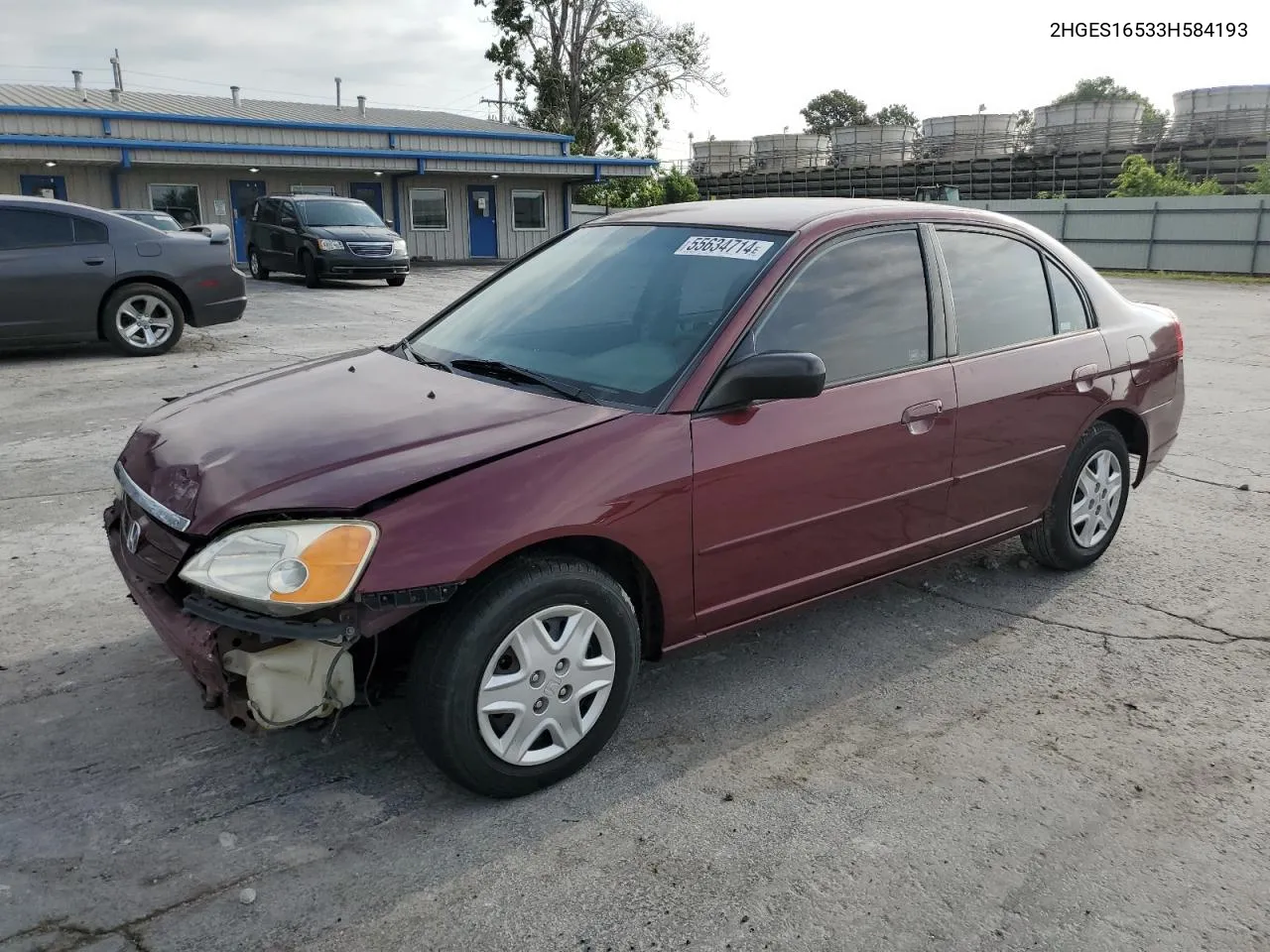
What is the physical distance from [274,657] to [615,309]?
1706 millimetres

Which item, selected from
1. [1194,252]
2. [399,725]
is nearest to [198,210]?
[1194,252]

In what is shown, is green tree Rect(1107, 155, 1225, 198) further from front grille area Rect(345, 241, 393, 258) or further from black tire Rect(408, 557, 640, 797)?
black tire Rect(408, 557, 640, 797)

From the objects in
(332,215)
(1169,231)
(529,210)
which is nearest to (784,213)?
(332,215)

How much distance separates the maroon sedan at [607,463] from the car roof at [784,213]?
0.06ft

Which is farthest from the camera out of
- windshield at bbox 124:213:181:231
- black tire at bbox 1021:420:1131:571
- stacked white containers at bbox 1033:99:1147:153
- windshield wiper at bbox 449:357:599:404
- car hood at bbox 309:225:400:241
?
stacked white containers at bbox 1033:99:1147:153

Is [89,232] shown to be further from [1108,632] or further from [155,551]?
[1108,632]

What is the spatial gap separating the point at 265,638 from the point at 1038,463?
3.16m

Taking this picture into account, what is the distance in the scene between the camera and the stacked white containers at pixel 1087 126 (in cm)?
3994

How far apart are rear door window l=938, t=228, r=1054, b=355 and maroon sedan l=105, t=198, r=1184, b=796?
0.06ft

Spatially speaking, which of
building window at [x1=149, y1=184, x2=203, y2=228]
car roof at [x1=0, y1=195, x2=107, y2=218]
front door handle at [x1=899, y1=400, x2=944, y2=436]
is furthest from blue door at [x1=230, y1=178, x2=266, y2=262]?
front door handle at [x1=899, y1=400, x2=944, y2=436]

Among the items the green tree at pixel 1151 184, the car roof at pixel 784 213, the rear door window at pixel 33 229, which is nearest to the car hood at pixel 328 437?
the car roof at pixel 784 213

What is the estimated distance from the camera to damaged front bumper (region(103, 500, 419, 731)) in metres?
2.63

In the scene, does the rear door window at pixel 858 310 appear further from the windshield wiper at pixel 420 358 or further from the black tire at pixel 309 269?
the black tire at pixel 309 269

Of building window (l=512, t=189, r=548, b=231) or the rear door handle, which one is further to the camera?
building window (l=512, t=189, r=548, b=231)
